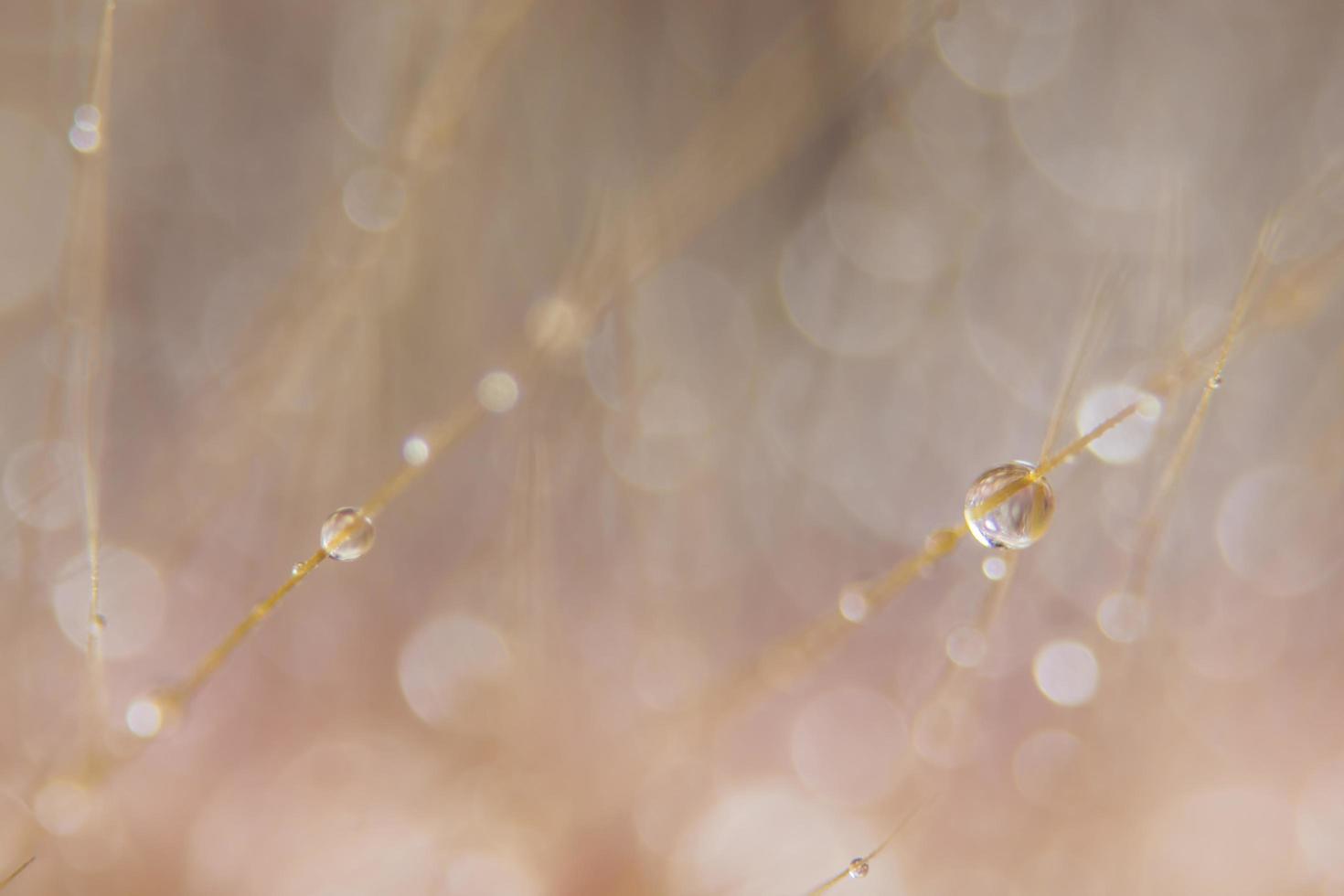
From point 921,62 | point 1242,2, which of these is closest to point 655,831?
point 921,62

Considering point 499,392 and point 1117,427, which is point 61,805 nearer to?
point 499,392

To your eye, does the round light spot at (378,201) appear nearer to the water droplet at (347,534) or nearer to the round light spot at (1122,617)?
the water droplet at (347,534)

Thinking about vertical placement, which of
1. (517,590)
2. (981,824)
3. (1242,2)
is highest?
(1242,2)

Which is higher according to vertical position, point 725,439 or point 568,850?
point 725,439

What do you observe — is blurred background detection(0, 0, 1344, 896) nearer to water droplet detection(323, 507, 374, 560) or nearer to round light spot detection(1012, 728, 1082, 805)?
round light spot detection(1012, 728, 1082, 805)

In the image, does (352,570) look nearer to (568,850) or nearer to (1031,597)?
(568,850)

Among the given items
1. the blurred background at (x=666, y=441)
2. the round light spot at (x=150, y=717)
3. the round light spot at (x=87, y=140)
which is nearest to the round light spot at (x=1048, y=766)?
the blurred background at (x=666, y=441)

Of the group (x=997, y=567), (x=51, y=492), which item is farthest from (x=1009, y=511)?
(x=51, y=492)
